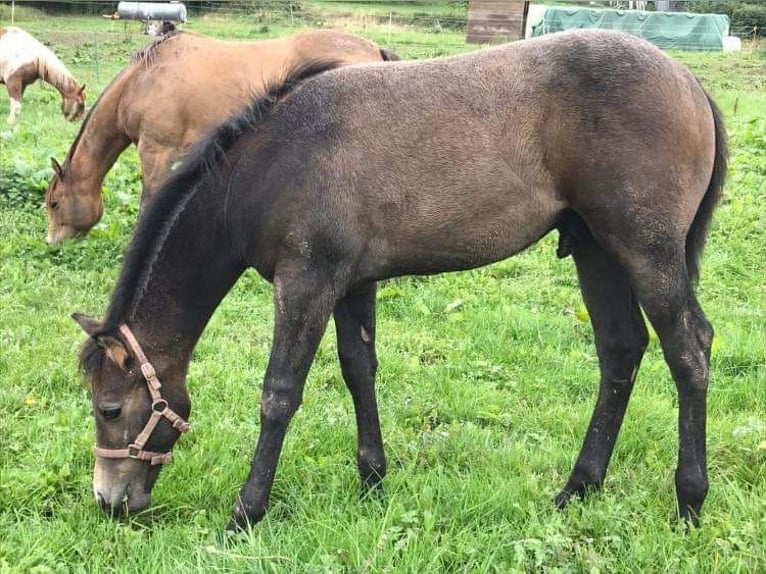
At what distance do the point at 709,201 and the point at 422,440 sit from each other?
1769 millimetres

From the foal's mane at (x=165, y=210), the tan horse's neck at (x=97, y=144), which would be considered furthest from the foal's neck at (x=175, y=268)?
the tan horse's neck at (x=97, y=144)

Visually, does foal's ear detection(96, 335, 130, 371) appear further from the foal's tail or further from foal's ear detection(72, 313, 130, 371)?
the foal's tail

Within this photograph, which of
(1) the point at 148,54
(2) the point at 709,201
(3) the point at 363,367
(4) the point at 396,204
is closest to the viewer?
(4) the point at 396,204

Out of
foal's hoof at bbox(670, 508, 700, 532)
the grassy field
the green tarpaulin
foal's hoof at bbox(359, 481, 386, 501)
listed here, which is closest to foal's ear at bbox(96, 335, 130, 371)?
the grassy field

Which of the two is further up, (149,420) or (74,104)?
(149,420)

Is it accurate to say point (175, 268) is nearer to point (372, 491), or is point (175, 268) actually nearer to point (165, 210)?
point (165, 210)

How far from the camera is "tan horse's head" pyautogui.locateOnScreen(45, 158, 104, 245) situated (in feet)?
22.7

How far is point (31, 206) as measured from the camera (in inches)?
310

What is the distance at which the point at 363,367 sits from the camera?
3.49 meters

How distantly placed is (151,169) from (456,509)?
14.7ft

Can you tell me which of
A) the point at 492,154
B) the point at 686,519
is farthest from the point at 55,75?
the point at 686,519

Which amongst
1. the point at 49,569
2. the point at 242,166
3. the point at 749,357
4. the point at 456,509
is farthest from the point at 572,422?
the point at 49,569

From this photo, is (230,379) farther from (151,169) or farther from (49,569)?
(151,169)

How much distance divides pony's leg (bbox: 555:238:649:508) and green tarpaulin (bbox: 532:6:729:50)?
874 inches
